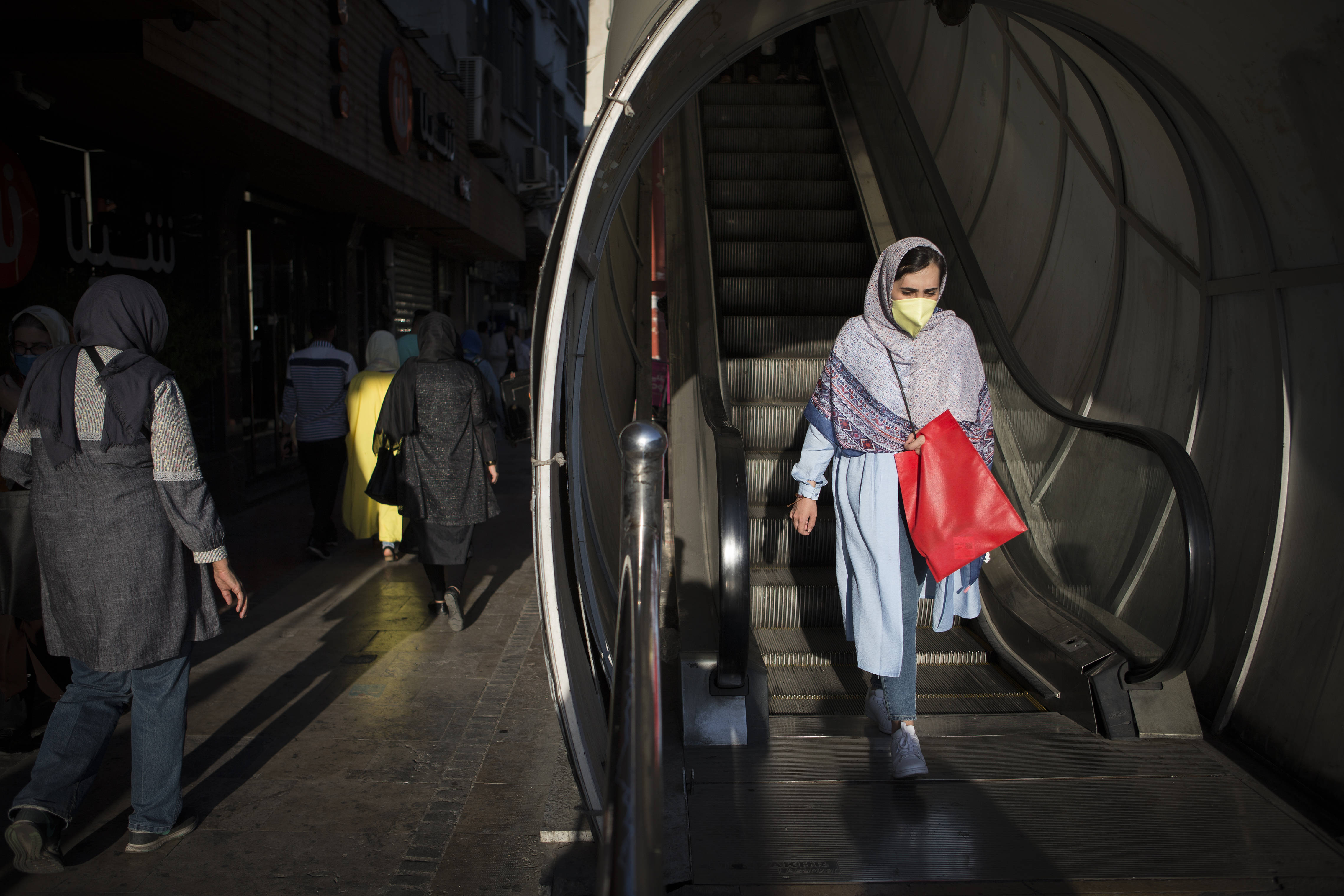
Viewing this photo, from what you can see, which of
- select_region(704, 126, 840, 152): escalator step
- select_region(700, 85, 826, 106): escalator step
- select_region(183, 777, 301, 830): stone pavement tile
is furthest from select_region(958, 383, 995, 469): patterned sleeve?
select_region(700, 85, 826, 106): escalator step

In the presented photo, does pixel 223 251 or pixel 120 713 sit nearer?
pixel 120 713

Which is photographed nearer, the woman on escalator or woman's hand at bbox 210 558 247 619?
woman's hand at bbox 210 558 247 619

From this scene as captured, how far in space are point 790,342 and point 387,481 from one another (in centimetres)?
262

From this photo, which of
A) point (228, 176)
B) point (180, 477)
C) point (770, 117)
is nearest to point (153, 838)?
point (180, 477)

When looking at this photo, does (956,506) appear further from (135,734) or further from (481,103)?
(481,103)

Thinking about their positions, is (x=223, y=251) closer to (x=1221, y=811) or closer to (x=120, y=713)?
(x=120, y=713)

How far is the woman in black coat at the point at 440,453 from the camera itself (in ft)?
16.7

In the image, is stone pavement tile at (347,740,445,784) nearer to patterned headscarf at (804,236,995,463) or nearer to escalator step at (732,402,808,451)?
patterned headscarf at (804,236,995,463)

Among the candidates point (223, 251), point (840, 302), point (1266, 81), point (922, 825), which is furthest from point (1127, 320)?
point (223, 251)

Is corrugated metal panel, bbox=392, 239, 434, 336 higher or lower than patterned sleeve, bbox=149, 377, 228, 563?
higher

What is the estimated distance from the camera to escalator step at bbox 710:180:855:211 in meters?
7.11

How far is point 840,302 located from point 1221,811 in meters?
4.00

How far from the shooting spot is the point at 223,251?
26.3 ft

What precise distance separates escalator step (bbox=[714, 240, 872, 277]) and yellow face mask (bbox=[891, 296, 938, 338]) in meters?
3.51
